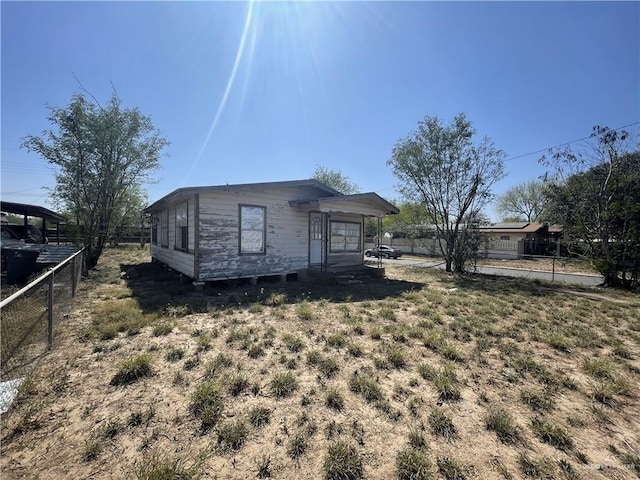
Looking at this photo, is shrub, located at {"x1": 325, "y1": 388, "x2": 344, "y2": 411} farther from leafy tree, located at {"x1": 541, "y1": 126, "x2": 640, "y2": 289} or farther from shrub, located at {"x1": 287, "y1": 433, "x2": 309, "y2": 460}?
leafy tree, located at {"x1": 541, "y1": 126, "x2": 640, "y2": 289}

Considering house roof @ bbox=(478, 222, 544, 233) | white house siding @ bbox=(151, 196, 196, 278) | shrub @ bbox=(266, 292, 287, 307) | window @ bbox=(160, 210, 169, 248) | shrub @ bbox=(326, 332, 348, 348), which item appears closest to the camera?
shrub @ bbox=(326, 332, 348, 348)

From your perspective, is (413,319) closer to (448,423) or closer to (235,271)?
(448,423)

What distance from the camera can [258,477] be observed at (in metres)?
2.02

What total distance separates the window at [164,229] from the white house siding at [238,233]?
15.3ft

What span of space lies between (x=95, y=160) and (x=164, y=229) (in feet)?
11.9

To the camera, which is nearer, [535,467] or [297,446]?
[535,467]

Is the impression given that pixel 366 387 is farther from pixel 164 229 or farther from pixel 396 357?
pixel 164 229

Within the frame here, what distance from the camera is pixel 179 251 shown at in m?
9.92

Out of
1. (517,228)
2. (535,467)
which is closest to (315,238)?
(535,467)

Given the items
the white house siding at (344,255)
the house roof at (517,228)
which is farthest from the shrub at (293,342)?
the house roof at (517,228)

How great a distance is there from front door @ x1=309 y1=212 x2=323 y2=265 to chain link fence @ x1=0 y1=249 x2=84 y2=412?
23.7 ft

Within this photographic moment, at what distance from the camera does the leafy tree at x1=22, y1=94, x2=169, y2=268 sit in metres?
11.2

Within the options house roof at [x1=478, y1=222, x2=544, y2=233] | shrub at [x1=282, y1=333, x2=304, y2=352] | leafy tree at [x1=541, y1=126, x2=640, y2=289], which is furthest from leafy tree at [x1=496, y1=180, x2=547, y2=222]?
shrub at [x1=282, y1=333, x2=304, y2=352]

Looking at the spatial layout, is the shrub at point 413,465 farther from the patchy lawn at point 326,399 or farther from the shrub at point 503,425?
the shrub at point 503,425
